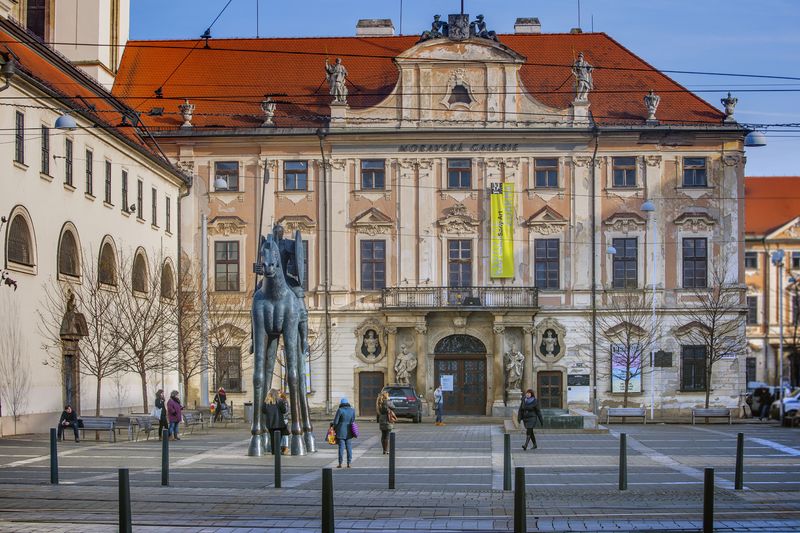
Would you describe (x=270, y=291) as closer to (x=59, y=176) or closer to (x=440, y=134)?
(x=59, y=176)

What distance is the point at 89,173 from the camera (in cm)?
4869

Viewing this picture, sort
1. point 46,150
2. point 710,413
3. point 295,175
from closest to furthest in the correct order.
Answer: point 46,150 → point 710,413 → point 295,175

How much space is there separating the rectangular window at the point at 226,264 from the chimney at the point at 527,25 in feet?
61.2

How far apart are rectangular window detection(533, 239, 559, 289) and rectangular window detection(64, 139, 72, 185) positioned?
23.4 meters

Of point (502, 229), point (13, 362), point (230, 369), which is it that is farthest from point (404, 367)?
point (13, 362)

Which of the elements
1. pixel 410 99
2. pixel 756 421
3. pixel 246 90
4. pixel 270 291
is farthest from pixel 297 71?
pixel 270 291

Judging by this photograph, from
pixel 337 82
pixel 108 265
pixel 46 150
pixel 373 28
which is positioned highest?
pixel 373 28

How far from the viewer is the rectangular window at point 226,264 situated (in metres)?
62.0

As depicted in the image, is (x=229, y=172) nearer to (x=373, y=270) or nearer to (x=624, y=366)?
(x=373, y=270)

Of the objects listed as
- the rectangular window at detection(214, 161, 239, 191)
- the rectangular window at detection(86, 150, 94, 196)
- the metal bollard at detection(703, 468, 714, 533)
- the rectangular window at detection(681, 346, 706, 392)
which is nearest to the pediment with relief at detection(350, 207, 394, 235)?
the rectangular window at detection(214, 161, 239, 191)

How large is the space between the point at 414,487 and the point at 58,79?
94.0 ft

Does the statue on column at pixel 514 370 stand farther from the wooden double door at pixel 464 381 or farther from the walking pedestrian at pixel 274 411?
the walking pedestrian at pixel 274 411

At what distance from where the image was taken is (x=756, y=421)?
5541cm

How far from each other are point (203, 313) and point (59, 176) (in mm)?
11434
